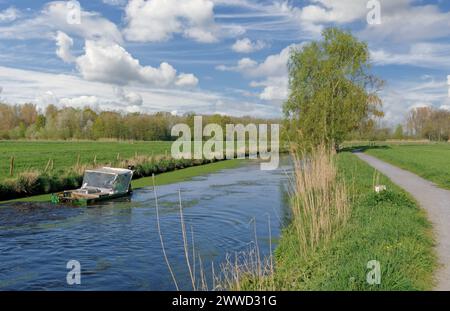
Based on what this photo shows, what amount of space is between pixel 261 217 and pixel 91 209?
6.95 meters

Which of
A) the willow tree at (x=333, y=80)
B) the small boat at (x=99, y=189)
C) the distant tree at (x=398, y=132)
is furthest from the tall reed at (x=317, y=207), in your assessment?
the distant tree at (x=398, y=132)

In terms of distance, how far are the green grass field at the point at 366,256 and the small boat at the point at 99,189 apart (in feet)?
34.3

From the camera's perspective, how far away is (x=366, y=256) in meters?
7.39

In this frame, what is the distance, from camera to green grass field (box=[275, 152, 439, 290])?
6482mm

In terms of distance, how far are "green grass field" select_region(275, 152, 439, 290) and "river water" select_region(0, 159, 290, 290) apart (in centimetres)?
179

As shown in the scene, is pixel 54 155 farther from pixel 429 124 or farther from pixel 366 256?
pixel 429 124

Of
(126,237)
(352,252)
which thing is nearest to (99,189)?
(126,237)

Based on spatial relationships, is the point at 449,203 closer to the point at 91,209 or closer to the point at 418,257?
the point at 418,257

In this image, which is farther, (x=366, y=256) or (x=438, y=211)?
(x=438, y=211)

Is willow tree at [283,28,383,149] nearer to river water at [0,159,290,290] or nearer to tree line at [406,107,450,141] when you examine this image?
river water at [0,159,290,290]

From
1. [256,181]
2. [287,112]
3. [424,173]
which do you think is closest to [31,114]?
[287,112]

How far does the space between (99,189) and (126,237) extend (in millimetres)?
8068

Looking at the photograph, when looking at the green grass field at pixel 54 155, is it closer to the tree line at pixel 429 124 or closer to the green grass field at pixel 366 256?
the green grass field at pixel 366 256
